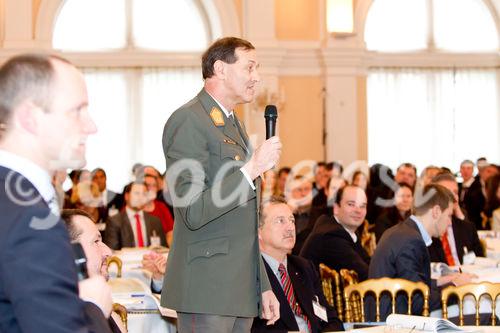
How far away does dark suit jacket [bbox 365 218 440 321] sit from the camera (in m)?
5.40

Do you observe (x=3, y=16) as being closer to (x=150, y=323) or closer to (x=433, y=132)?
(x=433, y=132)

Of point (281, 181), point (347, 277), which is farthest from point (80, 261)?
point (281, 181)

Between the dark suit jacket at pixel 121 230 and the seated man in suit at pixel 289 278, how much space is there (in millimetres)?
3741

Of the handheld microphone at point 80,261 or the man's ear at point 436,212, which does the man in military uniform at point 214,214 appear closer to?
the handheld microphone at point 80,261

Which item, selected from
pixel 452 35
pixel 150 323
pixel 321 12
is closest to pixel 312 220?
pixel 150 323

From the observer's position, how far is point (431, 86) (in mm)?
15273

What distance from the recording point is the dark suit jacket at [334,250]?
6492mm

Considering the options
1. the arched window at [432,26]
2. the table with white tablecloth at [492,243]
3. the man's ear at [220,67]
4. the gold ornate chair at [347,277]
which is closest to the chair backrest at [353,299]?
the gold ornate chair at [347,277]

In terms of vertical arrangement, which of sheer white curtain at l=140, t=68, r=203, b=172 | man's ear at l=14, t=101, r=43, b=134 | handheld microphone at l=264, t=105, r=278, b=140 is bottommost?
man's ear at l=14, t=101, r=43, b=134

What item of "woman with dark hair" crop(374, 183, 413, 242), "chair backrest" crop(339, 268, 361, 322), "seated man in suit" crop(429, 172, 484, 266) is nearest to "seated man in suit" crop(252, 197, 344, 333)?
"chair backrest" crop(339, 268, 361, 322)

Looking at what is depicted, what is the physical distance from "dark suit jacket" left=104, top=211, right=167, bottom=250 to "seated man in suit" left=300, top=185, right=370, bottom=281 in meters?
2.61

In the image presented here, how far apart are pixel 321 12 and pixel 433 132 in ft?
9.89

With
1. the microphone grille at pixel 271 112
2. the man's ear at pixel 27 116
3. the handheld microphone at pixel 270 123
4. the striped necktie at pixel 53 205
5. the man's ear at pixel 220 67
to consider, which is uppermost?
the man's ear at pixel 220 67

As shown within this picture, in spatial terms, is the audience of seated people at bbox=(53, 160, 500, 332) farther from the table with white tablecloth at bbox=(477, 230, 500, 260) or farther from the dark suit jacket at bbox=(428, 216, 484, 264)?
the table with white tablecloth at bbox=(477, 230, 500, 260)
